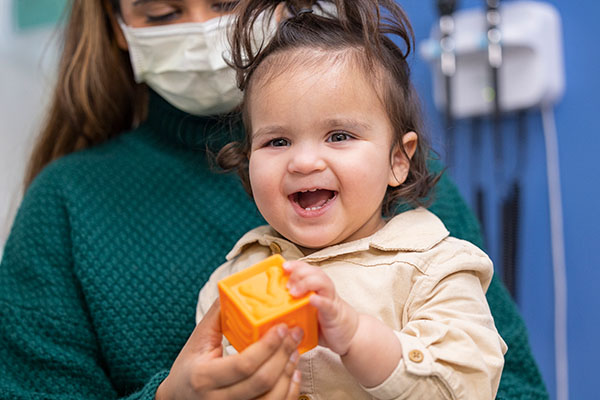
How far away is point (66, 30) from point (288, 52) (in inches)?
32.0

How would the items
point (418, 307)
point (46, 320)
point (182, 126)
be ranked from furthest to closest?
point (182, 126) → point (46, 320) → point (418, 307)

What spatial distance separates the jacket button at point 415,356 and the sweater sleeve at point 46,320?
638 millimetres

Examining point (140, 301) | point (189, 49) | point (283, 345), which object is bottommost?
point (140, 301)

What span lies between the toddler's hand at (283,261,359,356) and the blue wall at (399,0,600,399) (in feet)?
3.13

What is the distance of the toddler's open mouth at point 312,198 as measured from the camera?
3.03 feet

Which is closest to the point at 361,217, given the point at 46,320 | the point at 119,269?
the point at 119,269

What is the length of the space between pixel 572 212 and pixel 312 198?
39.3 inches

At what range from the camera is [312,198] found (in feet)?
3.07

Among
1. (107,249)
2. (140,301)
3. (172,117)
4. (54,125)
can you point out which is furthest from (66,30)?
(140,301)

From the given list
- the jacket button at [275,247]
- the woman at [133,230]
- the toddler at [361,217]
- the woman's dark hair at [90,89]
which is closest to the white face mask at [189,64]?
the woman at [133,230]

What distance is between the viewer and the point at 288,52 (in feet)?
3.12

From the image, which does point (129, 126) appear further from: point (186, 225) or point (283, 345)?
point (283, 345)

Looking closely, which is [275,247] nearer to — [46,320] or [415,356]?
[415,356]

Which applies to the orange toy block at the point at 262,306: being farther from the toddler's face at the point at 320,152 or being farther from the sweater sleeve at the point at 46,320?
the sweater sleeve at the point at 46,320
